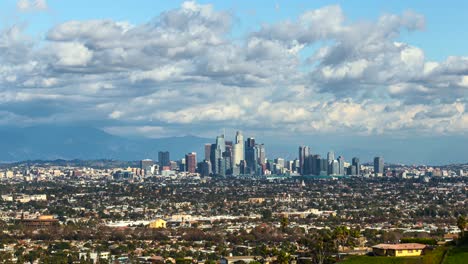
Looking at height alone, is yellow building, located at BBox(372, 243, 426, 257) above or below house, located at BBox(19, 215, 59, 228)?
above

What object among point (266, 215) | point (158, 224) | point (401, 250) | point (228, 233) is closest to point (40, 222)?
point (158, 224)

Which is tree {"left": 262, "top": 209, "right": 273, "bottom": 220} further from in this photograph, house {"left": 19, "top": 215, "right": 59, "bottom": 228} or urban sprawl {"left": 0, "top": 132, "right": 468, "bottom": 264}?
house {"left": 19, "top": 215, "right": 59, "bottom": 228}

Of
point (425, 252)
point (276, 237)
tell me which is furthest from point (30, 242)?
point (425, 252)

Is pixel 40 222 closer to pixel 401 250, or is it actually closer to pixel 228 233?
pixel 228 233

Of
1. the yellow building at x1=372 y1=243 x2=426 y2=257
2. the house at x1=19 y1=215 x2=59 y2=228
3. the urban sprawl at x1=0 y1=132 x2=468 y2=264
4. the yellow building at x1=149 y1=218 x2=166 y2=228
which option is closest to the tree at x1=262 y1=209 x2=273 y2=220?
the urban sprawl at x1=0 y1=132 x2=468 y2=264

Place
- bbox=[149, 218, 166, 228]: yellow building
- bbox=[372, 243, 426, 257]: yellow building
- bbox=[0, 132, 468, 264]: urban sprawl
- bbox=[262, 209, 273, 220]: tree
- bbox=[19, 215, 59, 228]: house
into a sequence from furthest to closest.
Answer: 1. bbox=[262, 209, 273, 220]: tree
2. bbox=[149, 218, 166, 228]: yellow building
3. bbox=[19, 215, 59, 228]: house
4. bbox=[0, 132, 468, 264]: urban sprawl
5. bbox=[372, 243, 426, 257]: yellow building

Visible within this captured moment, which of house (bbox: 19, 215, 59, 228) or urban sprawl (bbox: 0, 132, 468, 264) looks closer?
urban sprawl (bbox: 0, 132, 468, 264)

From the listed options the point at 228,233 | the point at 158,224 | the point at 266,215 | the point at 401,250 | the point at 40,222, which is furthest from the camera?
the point at 266,215

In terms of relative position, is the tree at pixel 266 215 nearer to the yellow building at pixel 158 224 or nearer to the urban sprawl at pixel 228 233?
the urban sprawl at pixel 228 233

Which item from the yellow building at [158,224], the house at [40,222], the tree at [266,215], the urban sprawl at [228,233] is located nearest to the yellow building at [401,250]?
the urban sprawl at [228,233]
